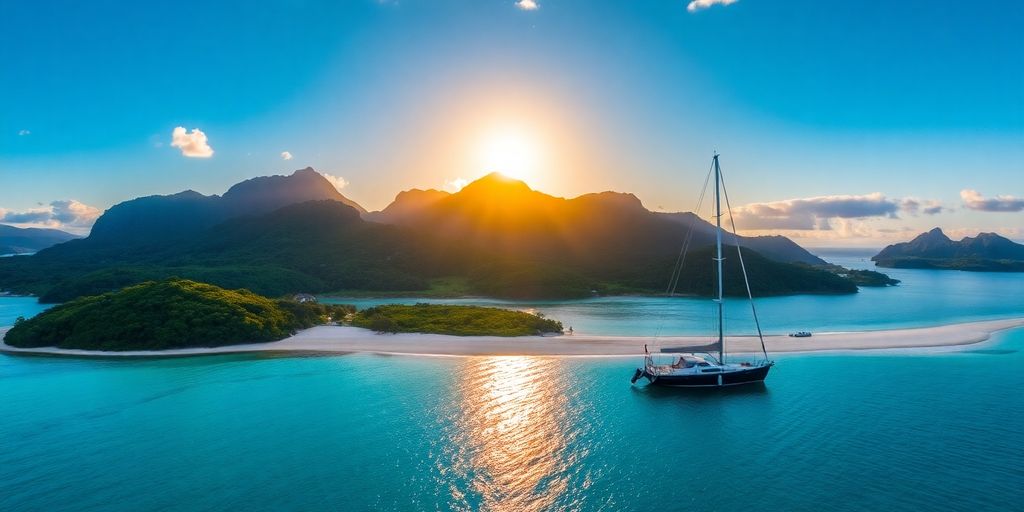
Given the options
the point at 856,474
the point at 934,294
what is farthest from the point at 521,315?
the point at 934,294

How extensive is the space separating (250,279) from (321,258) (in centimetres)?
4571

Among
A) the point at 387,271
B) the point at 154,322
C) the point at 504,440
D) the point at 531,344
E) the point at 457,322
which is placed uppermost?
the point at 387,271

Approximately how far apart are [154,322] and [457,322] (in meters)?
34.1

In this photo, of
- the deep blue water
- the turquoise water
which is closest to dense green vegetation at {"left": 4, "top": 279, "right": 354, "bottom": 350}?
the deep blue water

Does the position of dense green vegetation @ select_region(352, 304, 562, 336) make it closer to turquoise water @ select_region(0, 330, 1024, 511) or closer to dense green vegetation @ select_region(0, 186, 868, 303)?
turquoise water @ select_region(0, 330, 1024, 511)

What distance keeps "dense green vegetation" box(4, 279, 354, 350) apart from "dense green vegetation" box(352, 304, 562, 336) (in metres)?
11.0

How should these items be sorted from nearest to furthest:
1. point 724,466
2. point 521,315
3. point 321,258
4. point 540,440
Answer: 1. point 724,466
2. point 540,440
3. point 521,315
4. point 321,258

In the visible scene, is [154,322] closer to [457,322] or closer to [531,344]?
[457,322]

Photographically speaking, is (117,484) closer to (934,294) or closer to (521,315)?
(521,315)

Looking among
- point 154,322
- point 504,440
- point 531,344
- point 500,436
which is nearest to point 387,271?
point 154,322

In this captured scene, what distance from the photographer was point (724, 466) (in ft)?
78.5

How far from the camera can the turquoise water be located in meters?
21.0

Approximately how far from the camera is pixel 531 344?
2074 inches

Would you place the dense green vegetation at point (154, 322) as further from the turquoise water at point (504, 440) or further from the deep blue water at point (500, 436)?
the turquoise water at point (504, 440)
